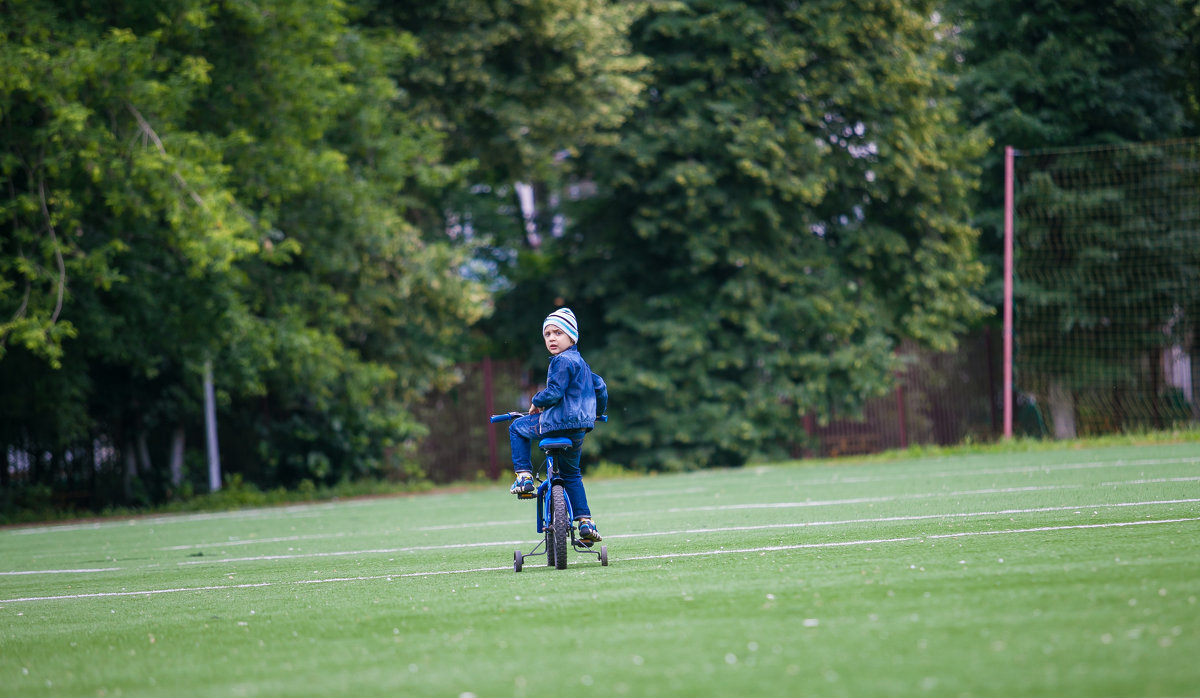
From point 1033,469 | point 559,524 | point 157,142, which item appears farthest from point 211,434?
point 559,524

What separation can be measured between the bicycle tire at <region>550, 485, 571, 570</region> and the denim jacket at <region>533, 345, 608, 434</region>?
1.35 feet

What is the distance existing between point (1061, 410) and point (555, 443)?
67.7 feet

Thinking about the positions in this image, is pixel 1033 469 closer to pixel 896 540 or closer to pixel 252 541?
pixel 896 540

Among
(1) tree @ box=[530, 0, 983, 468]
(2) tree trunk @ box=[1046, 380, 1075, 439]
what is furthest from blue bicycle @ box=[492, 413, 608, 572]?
(2) tree trunk @ box=[1046, 380, 1075, 439]

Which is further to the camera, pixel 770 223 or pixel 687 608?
pixel 770 223

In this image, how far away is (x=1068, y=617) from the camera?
512 cm

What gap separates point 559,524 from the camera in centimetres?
804

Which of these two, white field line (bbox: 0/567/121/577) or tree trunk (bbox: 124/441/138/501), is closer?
white field line (bbox: 0/567/121/577)

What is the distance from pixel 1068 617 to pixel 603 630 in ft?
6.41

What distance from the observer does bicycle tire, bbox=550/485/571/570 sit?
8008 millimetres

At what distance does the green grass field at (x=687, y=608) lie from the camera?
451 centimetres

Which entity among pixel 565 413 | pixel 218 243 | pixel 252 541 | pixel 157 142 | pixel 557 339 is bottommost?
pixel 252 541

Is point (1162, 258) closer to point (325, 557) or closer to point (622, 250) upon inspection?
point (622, 250)

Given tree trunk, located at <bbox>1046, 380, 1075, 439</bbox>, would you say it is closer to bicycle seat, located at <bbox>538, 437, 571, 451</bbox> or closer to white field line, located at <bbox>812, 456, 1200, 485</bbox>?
white field line, located at <bbox>812, 456, 1200, 485</bbox>
